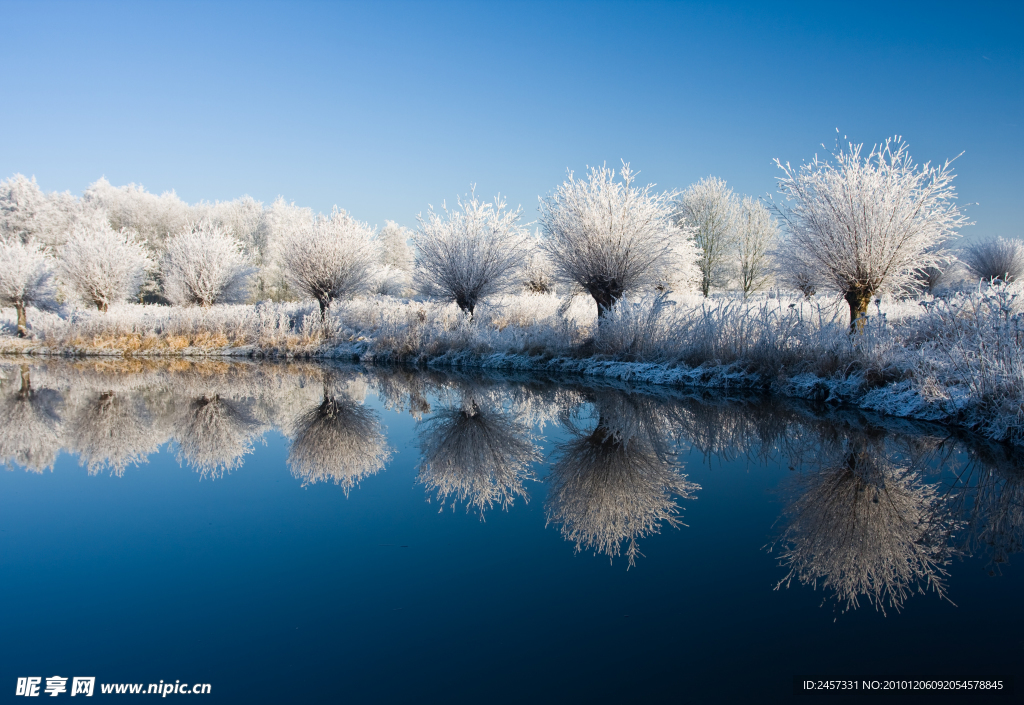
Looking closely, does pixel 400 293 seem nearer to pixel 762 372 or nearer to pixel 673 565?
pixel 762 372

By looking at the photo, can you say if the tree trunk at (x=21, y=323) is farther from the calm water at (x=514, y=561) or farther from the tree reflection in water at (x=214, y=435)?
the calm water at (x=514, y=561)

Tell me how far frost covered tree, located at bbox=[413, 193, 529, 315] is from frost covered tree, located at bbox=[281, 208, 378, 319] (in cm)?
345

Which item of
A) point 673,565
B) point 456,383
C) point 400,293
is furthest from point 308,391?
point 400,293

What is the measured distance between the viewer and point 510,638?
2.45 meters

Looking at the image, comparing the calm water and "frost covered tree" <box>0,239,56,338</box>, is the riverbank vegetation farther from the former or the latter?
the calm water

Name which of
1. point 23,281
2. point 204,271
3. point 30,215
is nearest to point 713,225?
point 204,271

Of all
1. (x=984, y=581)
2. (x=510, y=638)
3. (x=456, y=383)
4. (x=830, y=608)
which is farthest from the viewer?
(x=456, y=383)

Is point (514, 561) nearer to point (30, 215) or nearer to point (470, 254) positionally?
point (470, 254)

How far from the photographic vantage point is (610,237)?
1429cm

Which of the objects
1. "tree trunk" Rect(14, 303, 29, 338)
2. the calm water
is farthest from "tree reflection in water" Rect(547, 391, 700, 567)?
"tree trunk" Rect(14, 303, 29, 338)

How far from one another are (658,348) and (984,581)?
954 centimetres

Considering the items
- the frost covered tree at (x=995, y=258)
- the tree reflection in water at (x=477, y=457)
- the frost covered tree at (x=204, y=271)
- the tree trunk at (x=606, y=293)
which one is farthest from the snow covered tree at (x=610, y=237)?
the frost covered tree at (x=995, y=258)

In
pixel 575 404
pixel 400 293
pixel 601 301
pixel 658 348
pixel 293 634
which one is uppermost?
pixel 400 293

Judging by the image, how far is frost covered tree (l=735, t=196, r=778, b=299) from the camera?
3150cm
